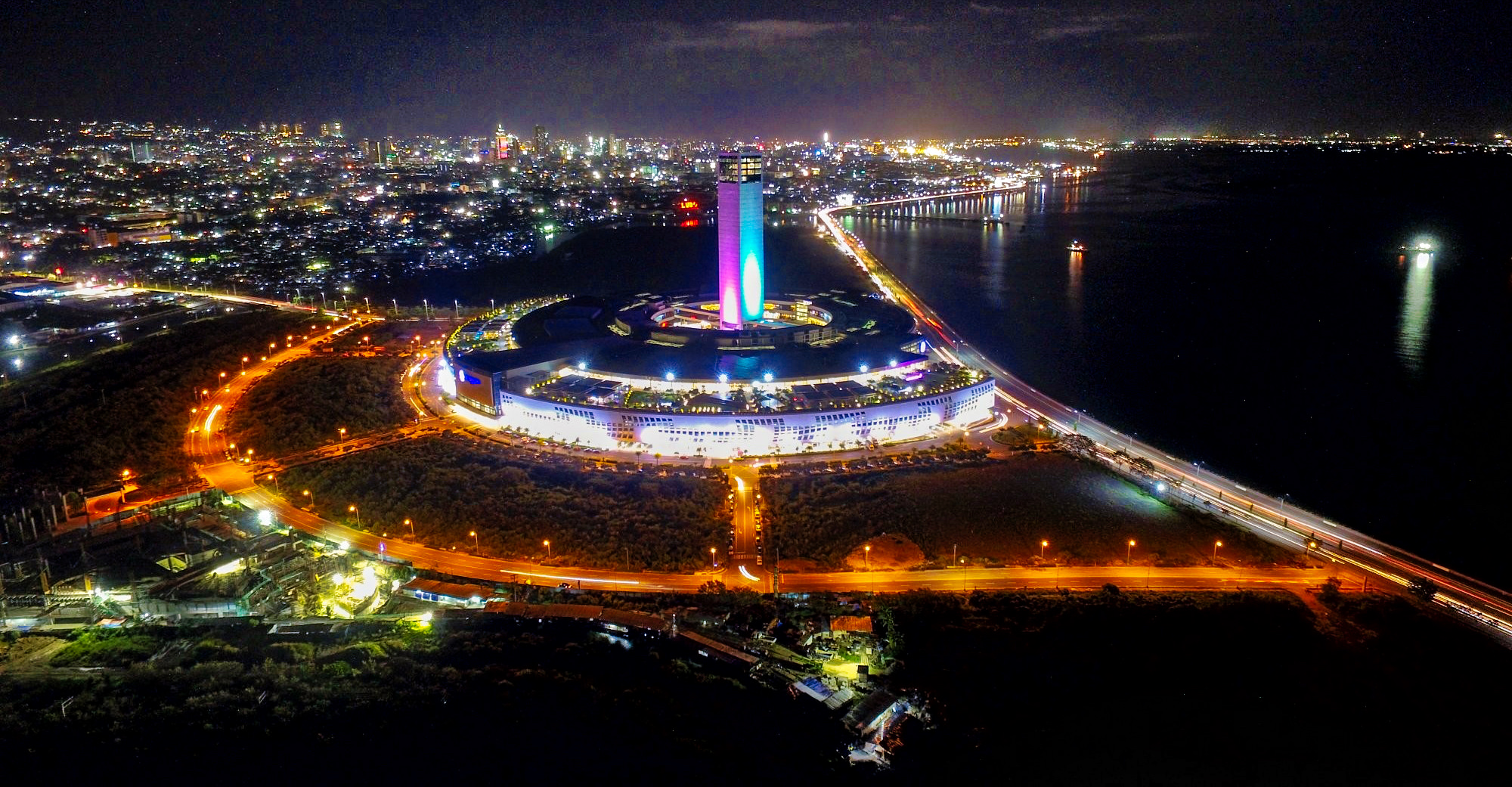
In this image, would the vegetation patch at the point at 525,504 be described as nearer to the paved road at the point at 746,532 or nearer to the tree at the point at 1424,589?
the paved road at the point at 746,532

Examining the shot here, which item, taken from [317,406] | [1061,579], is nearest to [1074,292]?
[1061,579]

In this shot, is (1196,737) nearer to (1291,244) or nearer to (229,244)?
(1291,244)

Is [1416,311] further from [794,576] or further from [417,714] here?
[417,714]

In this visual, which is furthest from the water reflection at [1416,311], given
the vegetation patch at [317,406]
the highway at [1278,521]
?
the vegetation patch at [317,406]

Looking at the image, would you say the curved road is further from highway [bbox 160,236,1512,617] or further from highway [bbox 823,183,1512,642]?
highway [bbox 823,183,1512,642]

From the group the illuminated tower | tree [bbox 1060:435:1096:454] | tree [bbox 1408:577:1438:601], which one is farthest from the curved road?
the illuminated tower

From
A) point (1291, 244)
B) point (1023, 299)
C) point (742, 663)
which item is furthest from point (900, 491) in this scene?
point (1291, 244)

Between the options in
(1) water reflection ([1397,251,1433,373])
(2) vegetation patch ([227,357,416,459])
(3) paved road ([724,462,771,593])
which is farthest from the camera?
(1) water reflection ([1397,251,1433,373])
